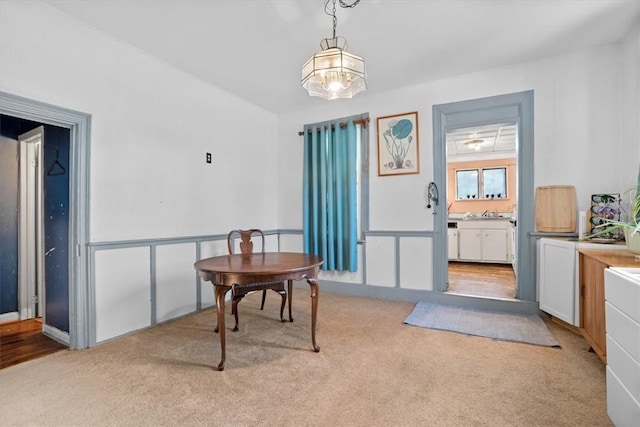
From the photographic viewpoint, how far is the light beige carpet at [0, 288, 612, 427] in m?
1.59

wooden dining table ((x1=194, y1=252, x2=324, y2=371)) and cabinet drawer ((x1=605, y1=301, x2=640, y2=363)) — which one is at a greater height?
wooden dining table ((x1=194, y1=252, x2=324, y2=371))

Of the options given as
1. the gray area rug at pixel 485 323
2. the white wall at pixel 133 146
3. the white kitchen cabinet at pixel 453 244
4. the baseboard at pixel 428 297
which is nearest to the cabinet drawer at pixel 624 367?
the gray area rug at pixel 485 323

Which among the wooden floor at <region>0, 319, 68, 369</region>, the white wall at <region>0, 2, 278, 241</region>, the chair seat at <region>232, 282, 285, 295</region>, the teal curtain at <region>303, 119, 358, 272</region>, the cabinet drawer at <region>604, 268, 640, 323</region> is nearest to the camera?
the cabinet drawer at <region>604, 268, 640, 323</region>

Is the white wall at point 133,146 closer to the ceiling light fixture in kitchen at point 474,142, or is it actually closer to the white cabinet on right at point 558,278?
the white cabinet on right at point 558,278

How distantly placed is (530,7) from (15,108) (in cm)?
380

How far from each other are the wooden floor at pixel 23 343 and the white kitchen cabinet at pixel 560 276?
4.27 meters

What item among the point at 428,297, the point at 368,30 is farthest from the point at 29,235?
the point at 428,297

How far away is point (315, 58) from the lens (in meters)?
1.93

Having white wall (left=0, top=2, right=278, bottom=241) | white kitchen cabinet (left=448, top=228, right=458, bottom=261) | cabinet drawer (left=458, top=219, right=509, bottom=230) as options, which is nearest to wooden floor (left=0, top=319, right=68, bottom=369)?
white wall (left=0, top=2, right=278, bottom=241)

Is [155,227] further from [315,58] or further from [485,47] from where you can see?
[485,47]

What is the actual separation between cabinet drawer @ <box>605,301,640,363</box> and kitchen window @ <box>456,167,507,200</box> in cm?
583

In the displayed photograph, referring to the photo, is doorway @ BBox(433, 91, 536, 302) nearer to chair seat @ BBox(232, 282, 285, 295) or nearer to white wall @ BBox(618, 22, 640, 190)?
white wall @ BBox(618, 22, 640, 190)

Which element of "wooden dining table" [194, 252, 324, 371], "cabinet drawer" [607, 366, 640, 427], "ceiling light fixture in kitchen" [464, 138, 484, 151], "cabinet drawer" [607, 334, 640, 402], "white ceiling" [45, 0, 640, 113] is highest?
"white ceiling" [45, 0, 640, 113]

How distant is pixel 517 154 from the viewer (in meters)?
3.27
